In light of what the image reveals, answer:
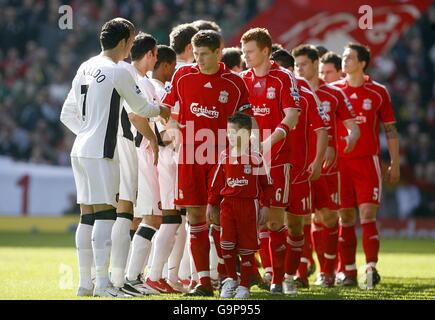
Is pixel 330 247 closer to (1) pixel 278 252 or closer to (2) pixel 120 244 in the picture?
(1) pixel 278 252

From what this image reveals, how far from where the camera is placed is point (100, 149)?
987 cm

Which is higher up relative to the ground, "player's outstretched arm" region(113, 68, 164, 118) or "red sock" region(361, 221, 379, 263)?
"player's outstretched arm" region(113, 68, 164, 118)

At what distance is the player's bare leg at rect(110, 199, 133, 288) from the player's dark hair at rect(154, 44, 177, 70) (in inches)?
67.3

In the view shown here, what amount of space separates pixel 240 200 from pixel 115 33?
75.6 inches

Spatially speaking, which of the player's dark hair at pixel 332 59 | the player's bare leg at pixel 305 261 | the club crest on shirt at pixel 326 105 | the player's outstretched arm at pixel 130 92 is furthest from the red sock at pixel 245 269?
the player's dark hair at pixel 332 59

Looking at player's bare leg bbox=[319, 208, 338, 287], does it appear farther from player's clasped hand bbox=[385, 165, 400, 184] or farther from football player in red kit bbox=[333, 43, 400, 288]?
player's clasped hand bbox=[385, 165, 400, 184]

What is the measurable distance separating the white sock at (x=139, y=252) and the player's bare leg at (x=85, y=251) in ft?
2.57

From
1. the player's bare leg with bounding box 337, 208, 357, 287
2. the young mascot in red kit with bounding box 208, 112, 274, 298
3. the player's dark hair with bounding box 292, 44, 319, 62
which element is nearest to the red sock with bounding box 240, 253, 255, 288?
the young mascot in red kit with bounding box 208, 112, 274, 298

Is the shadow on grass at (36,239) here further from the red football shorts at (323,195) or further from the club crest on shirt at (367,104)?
the club crest on shirt at (367,104)

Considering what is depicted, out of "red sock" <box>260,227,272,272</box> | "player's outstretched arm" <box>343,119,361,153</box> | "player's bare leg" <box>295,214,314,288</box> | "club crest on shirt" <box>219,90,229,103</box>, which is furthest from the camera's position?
"player's outstretched arm" <box>343,119,361,153</box>

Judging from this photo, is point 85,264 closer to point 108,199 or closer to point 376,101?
point 108,199

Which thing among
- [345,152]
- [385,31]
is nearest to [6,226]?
[385,31]

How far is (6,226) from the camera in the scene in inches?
869

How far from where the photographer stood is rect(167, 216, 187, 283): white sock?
11281 mm
